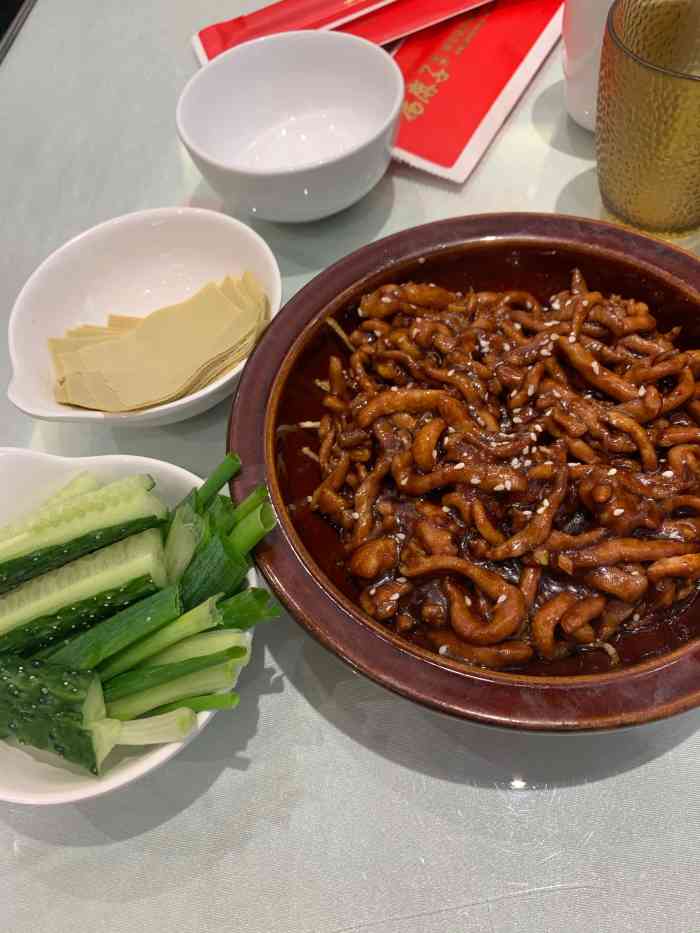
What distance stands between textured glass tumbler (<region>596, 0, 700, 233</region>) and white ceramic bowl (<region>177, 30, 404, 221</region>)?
59 centimetres

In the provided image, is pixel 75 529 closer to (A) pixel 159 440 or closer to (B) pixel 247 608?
(B) pixel 247 608

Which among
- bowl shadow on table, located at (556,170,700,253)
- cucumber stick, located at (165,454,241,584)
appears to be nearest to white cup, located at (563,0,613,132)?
bowl shadow on table, located at (556,170,700,253)

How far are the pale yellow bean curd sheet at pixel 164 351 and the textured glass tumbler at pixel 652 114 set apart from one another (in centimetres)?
93

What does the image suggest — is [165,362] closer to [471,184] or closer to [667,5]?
[471,184]

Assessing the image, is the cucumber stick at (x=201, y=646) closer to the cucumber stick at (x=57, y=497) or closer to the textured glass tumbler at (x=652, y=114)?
the cucumber stick at (x=57, y=497)

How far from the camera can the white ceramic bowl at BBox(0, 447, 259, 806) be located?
113 centimetres

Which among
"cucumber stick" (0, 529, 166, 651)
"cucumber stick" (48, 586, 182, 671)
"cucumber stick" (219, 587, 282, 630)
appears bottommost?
"cucumber stick" (219, 587, 282, 630)

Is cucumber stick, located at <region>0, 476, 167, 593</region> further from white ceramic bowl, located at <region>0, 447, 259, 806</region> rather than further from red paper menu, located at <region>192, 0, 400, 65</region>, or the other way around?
red paper menu, located at <region>192, 0, 400, 65</region>

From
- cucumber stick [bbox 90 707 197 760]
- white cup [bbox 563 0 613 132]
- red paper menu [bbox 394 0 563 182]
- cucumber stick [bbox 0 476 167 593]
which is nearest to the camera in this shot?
cucumber stick [bbox 90 707 197 760]

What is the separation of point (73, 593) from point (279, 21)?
2313 millimetres

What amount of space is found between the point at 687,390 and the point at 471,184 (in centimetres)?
113

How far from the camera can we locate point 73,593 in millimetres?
1215

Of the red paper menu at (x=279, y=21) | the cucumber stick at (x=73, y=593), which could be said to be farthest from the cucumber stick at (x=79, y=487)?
the red paper menu at (x=279, y=21)

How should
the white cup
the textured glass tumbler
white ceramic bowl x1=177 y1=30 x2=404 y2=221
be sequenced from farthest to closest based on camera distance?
white ceramic bowl x1=177 y1=30 x2=404 y2=221, the white cup, the textured glass tumbler
